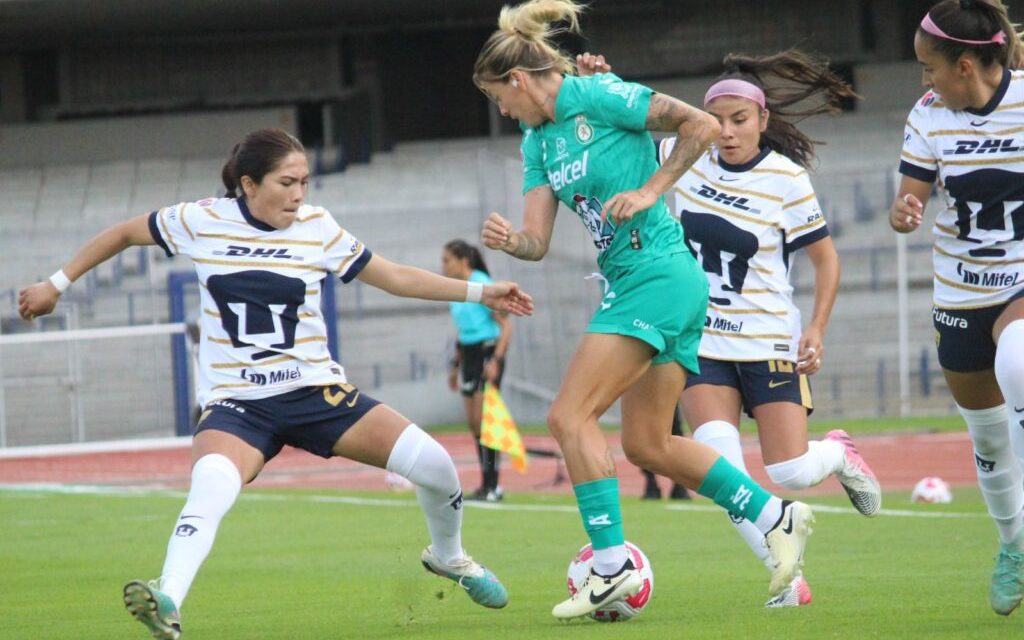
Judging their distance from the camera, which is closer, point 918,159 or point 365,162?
point 918,159

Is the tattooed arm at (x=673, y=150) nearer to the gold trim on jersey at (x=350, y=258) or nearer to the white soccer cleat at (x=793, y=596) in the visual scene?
the gold trim on jersey at (x=350, y=258)

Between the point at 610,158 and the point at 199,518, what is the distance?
6.70 ft

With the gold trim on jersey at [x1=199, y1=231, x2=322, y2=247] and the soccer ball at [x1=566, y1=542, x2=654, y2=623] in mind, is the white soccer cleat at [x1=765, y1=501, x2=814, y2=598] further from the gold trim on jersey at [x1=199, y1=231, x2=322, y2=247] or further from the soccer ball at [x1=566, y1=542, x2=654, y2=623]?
the gold trim on jersey at [x1=199, y1=231, x2=322, y2=247]

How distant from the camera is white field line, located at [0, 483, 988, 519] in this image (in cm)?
1180

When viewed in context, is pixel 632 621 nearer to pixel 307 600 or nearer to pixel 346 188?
pixel 307 600

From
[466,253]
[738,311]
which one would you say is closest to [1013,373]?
[738,311]

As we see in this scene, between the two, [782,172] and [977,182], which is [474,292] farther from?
[977,182]

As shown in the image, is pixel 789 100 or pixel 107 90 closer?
pixel 789 100

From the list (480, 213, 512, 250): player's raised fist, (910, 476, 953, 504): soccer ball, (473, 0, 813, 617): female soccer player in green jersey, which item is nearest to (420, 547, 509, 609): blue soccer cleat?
(473, 0, 813, 617): female soccer player in green jersey

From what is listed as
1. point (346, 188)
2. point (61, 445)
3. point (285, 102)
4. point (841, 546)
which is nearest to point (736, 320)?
point (841, 546)

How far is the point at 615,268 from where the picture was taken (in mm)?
6238

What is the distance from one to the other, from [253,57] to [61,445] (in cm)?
1725

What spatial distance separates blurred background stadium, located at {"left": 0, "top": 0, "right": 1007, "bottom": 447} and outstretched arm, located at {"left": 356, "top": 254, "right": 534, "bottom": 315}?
1446cm

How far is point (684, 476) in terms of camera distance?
643 cm
